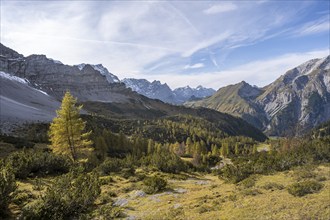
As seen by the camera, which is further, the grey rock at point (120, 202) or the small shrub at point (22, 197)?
the grey rock at point (120, 202)

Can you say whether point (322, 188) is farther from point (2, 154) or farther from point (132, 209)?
point (2, 154)

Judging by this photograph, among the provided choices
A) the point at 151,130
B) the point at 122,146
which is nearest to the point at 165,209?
Answer: the point at 122,146

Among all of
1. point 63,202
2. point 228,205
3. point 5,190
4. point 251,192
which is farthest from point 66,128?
point 228,205

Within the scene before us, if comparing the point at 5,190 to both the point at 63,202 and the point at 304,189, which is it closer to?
the point at 63,202

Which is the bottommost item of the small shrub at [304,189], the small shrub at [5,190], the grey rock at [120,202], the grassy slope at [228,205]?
the grey rock at [120,202]

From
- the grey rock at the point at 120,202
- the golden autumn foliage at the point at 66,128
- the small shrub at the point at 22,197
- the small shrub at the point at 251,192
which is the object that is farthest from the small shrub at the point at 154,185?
the golden autumn foliage at the point at 66,128

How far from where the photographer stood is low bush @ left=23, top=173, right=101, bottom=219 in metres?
13.8

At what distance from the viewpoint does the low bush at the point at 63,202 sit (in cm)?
1378

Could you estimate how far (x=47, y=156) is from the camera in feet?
93.7

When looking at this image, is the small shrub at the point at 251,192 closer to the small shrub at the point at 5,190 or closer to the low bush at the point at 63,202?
the low bush at the point at 63,202

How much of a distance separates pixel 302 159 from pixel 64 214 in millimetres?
28520

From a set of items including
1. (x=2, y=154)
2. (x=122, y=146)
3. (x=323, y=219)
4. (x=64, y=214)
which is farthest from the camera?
(x=122, y=146)

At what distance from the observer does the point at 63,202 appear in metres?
14.9

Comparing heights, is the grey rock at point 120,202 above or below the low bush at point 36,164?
below
